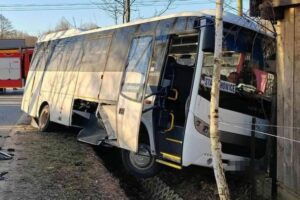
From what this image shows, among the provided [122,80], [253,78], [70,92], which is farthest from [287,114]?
[70,92]

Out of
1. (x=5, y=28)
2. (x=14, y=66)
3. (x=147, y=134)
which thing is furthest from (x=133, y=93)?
(x=5, y=28)

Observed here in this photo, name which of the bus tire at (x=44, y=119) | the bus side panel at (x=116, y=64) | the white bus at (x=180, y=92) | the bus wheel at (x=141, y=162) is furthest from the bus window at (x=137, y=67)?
the bus tire at (x=44, y=119)

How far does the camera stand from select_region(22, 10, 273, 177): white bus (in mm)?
7844

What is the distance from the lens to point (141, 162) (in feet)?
30.3

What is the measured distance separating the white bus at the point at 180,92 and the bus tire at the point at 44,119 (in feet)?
13.4

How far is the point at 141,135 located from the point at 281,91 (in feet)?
8.50

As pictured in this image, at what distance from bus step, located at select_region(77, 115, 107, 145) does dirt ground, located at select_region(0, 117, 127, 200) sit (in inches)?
10.4

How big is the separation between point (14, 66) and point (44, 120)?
1888 cm

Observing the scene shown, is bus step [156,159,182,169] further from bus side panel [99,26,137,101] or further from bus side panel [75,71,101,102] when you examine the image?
bus side panel [75,71,101,102]

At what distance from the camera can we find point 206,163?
26.1ft

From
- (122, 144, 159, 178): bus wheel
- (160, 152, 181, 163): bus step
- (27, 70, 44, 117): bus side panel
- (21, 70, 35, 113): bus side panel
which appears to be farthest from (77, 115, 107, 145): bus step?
(21, 70, 35, 113): bus side panel

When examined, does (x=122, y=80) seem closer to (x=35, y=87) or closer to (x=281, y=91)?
(x=281, y=91)

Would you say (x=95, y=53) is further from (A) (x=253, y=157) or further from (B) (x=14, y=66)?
(B) (x=14, y=66)

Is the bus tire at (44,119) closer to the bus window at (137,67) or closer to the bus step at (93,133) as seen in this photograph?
the bus step at (93,133)
